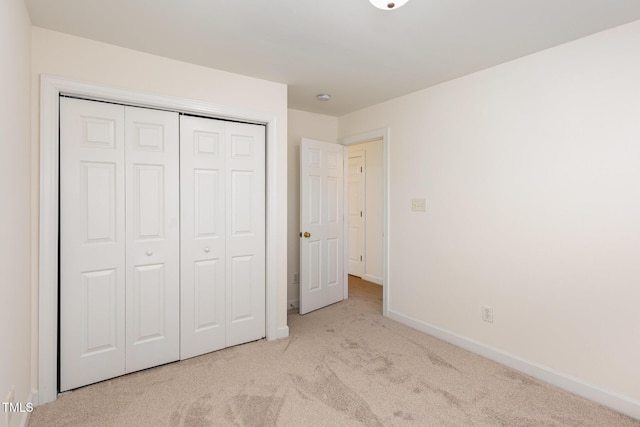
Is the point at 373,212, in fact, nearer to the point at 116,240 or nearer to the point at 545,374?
the point at 545,374

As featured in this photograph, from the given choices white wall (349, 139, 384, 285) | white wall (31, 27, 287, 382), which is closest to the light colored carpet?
white wall (31, 27, 287, 382)

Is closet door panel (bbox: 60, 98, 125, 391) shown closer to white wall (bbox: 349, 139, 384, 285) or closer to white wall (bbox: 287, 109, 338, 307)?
white wall (bbox: 287, 109, 338, 307)

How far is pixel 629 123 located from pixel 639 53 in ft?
1.35

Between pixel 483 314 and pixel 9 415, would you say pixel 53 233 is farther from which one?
pixel 483 314

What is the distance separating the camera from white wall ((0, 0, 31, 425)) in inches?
55.5

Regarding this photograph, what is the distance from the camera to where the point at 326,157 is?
154 inches

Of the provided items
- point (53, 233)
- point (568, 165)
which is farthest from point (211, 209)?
point (568, 165)

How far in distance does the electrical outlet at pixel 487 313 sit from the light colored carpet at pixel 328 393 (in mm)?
322

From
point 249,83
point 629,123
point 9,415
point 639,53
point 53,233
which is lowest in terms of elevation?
point 9,415

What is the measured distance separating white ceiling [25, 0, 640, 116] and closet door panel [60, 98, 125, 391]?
1.97 feet

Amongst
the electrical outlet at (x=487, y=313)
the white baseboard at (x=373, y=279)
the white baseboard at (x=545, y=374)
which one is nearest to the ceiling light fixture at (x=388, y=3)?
the electrical outlet at (x=487, y=313)

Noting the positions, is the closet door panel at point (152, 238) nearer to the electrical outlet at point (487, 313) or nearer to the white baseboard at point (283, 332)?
the white baseboard at point (283, 332)

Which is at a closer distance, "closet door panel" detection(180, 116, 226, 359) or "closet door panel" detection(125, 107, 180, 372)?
"closet door panel" detection(125, 107, 180, 372)

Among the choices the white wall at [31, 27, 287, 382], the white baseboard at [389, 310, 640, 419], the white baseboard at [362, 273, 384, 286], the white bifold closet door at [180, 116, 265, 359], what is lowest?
the white baseboard at [389, 310, 640, 419]
